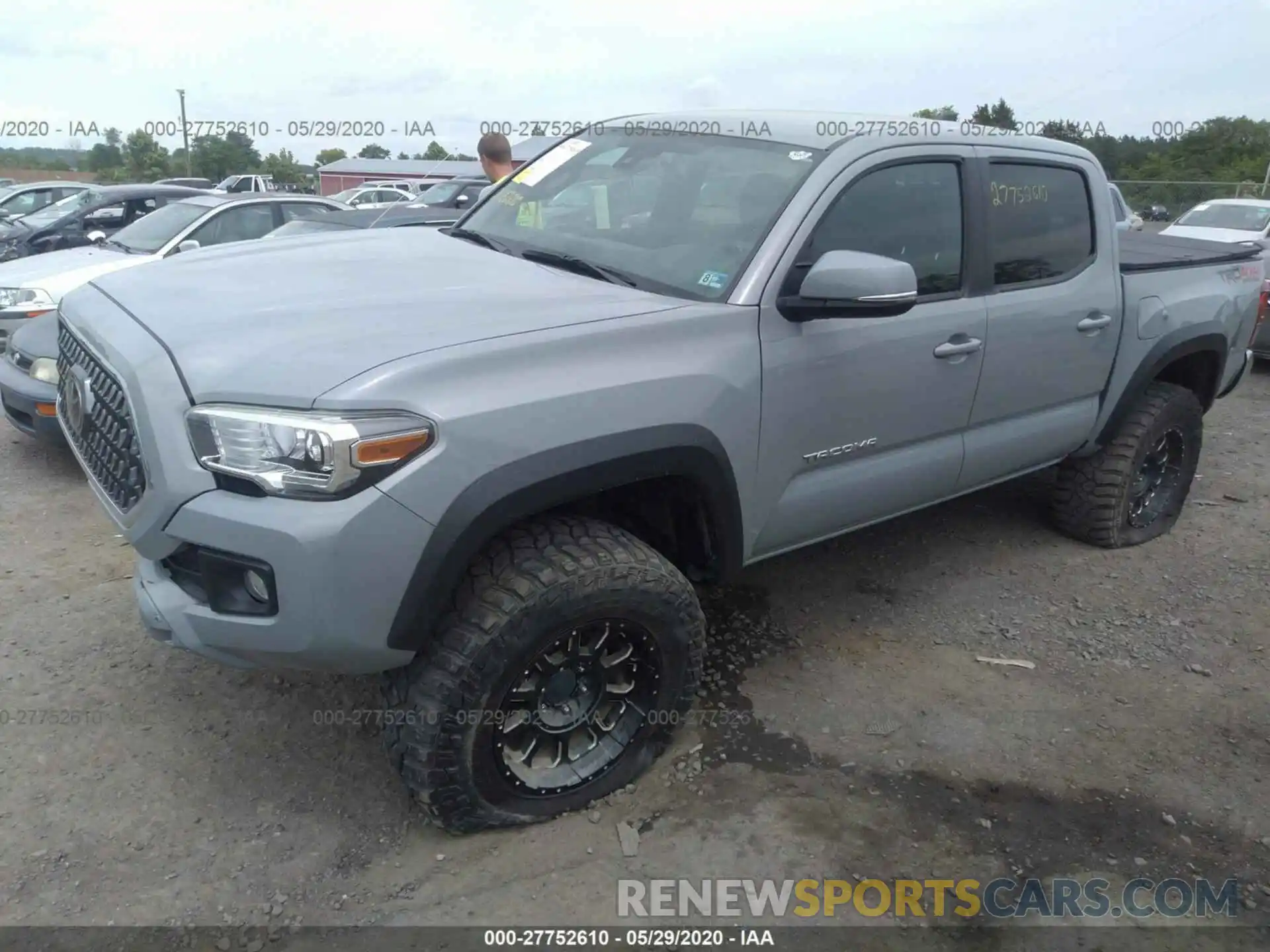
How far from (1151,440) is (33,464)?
5.81m

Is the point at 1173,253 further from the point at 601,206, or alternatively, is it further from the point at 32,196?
the point at 32,196

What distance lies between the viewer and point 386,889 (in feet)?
8.39

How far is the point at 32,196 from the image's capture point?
1588 cm

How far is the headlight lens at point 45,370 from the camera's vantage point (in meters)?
4.91

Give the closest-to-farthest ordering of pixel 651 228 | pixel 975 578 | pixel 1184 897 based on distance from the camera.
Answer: pixel 1184 897, pixel 651 228, pixel 975 578

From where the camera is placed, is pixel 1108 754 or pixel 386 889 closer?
pixel 386 889

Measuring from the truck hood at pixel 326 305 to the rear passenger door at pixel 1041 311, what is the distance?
1546 millimetres

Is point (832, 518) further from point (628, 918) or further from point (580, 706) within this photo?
point (628, 918)

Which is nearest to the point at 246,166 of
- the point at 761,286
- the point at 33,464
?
the point at 33,464

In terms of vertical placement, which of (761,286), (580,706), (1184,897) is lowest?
(1184,897)

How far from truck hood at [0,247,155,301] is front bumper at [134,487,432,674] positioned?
486cm

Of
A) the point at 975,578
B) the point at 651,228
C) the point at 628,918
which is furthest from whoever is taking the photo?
the point at 975,578

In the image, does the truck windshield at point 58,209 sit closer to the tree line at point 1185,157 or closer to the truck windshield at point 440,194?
the truck windshield at point 440,194

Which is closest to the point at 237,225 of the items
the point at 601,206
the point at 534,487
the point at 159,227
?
the point at 159,227
